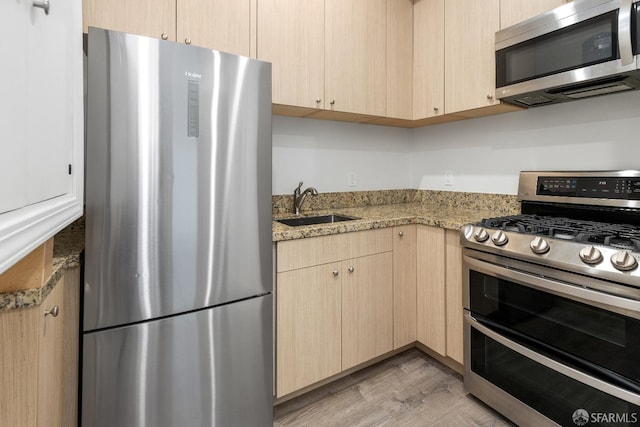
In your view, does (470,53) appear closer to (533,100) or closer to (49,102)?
(533,100)

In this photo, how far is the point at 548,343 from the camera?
1.42 m

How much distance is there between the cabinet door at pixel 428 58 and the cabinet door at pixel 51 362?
86.1 inches

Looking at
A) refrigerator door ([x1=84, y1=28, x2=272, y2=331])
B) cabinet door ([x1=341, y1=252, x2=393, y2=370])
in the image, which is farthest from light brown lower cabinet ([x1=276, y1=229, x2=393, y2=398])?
refrigerator door ([x1=84, y1=28, x2=272, y2=331])

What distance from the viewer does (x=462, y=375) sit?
1978 mm

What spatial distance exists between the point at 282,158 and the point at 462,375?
5.68 feet

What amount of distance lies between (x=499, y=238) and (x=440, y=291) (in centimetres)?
56

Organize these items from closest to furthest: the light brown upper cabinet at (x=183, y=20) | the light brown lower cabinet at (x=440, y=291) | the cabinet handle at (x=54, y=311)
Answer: the cabinet handle at (x=54, y=311) < the light brown upper cabinet at (x=183, y=20) < the light brown lower cabinet at (x=440, y=291)

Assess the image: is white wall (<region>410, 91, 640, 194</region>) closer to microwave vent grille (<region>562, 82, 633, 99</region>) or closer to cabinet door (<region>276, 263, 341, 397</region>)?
microwave vent grille (<region>562, 82, 633, 99</region>)

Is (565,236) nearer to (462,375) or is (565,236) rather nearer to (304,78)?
(462,375)

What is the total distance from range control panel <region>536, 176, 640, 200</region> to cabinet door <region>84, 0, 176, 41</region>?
2.10 meters

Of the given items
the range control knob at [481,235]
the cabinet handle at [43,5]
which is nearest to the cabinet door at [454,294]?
the range control knob at [481,235]

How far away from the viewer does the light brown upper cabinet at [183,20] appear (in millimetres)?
1393

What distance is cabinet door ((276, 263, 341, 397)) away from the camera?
1.66 metres

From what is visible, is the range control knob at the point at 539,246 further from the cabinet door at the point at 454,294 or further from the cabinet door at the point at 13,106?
the cabinet door at the point at 13,106
